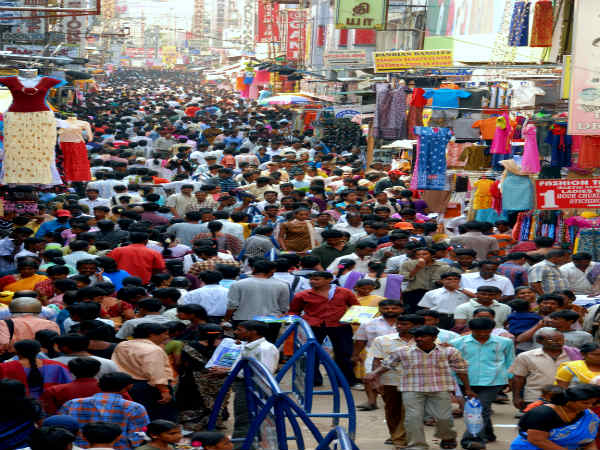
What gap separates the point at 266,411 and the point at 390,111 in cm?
1359

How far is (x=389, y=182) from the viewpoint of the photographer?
17.8 metres

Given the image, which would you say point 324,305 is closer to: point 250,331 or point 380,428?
point 380,428

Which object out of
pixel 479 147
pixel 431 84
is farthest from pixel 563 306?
pixel 431 84

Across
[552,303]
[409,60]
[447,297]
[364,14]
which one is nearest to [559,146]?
[409,60]

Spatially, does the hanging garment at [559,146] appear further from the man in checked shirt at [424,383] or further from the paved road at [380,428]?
the man in checked shirt at [424,383]

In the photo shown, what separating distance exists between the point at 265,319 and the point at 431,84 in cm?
1485

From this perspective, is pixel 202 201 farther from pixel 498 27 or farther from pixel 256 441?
pixel 498 27

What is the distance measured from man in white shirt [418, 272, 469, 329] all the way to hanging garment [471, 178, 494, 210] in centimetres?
569

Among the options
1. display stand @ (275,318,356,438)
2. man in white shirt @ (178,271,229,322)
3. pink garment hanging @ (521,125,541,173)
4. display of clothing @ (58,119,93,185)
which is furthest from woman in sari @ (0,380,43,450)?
display of clothing @ (58,119,93,185)

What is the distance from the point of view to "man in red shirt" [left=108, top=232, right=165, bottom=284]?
10.7 meters

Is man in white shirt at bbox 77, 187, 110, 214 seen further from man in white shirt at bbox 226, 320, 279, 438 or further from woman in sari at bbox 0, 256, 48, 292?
man in white shirt at bbox 226, 320, 279, 438

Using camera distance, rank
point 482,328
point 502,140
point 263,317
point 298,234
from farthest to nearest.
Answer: point 502,140, point 298,234, point 263,317, point 482,328

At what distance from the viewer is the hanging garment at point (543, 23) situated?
16.3 meters

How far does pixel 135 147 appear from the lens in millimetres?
23594
